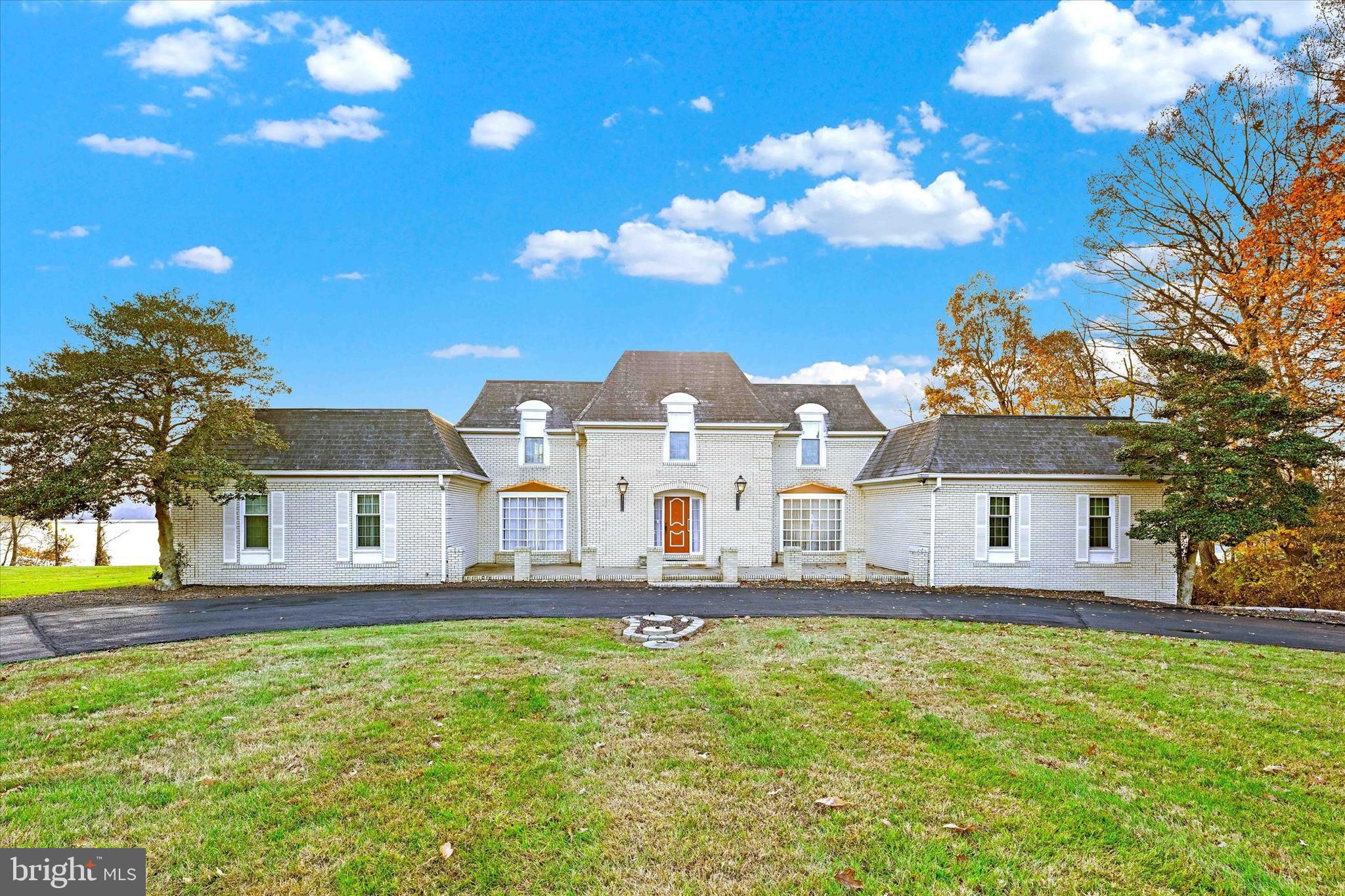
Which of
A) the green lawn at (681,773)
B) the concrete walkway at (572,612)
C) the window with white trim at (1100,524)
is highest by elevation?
the window with white trim at (1100,524)

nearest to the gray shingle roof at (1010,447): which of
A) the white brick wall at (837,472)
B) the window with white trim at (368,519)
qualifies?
the white brick wall at (837,472)

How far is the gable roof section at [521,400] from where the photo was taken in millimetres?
22953

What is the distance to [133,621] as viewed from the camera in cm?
1270

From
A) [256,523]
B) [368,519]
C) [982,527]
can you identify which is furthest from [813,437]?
[256,523]

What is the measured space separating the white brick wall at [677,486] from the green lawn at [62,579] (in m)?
13.7

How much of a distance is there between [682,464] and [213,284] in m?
14.3

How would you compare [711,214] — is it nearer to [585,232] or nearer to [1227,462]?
[585,232]

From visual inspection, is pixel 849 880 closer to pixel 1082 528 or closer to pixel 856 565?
pixel 856 565

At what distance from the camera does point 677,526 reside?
21375 mm

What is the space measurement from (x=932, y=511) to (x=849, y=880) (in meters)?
16.4

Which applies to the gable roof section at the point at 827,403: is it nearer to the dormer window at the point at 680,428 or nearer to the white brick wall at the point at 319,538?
the dormer window at the point at 680,428

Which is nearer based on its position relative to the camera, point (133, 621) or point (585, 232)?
point (133, 621)

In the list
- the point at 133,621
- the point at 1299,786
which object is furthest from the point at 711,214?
the point at 1299,786

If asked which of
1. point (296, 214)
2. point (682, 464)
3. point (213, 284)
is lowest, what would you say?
point (682, 464)
